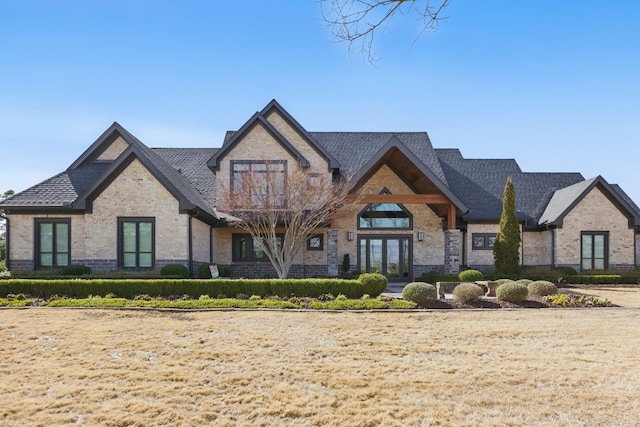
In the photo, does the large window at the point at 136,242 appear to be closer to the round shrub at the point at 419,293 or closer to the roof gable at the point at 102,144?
the roof gable at the point at 102,144

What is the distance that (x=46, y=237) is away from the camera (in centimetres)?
2009

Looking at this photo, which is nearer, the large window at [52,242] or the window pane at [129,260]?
the window pane at [129,260]

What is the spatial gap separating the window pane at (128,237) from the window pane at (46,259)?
3.50m

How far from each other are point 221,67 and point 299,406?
882cm

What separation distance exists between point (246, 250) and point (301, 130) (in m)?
6.51

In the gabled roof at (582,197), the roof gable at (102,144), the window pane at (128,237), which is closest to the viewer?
the window pane at (128,237)

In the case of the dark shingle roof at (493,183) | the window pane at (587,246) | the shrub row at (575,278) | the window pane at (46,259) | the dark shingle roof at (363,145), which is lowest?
the shrub row at (575,278)

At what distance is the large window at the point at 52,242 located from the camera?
65.6 feet

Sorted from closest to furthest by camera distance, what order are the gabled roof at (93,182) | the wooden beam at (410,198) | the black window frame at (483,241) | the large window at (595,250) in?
the gabled roof at (93,182) < the wooden beam at (410,198) < the large window at (595,250) < the black window frame at (483,241)

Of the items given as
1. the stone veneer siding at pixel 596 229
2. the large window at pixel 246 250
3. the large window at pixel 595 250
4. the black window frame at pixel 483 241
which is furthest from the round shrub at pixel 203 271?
the large window at pixel 595 250

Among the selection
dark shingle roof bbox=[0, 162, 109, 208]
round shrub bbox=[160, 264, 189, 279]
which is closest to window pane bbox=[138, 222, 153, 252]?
round shrub bbox=[160, 264, 189, 279]

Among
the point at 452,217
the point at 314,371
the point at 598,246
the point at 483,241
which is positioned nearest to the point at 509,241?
the point at 483,241

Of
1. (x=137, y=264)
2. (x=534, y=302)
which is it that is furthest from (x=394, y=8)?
(x=137, y=264)

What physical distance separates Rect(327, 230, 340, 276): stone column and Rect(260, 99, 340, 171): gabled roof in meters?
3.24
